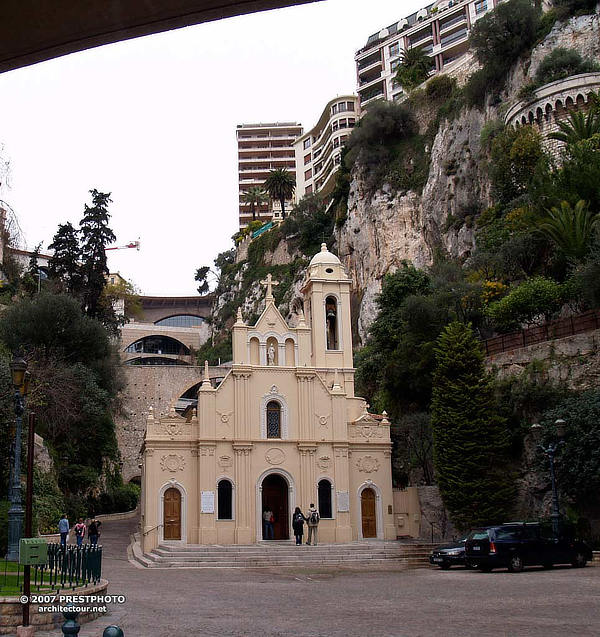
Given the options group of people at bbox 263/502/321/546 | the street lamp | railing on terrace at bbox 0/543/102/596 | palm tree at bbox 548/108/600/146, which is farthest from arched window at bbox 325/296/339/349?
railing on terrace at bbox 0/543/102/596

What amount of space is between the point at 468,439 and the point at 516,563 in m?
7.82

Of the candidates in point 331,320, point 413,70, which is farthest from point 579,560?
point 413,70

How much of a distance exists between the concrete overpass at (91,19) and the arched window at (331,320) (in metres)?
35.1

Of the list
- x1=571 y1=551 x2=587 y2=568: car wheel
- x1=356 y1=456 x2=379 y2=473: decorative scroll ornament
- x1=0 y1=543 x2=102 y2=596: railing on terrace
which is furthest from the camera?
x1=356 y1=456 x2=379 y2=473: decorative scroll ornament

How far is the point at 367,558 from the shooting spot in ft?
91.4

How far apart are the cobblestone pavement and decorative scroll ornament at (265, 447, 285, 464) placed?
1063 cm

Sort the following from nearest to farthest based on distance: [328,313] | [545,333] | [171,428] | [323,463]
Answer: [545,333] < [171,428] < [323,463] < [328,313]

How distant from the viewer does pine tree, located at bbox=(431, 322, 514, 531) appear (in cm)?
2844

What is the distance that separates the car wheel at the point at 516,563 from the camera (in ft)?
70.6

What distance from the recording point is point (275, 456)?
33125 millimetres

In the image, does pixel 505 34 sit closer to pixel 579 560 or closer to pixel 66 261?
pixel 66 261

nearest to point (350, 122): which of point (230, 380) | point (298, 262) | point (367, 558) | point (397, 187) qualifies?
point (298, 262)

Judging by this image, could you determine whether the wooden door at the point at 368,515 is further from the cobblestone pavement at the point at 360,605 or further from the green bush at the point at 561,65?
the green bush at the point at 561,65

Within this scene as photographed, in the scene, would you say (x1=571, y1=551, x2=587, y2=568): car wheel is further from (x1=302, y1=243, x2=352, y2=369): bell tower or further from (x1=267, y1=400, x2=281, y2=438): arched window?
(x1=302, y1=243, x2=352, y2=369): bell tower
